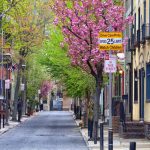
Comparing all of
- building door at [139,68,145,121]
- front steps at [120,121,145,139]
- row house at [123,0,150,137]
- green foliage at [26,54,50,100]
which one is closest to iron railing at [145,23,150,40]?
row house at [123,0,150,137]

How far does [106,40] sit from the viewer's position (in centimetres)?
1880

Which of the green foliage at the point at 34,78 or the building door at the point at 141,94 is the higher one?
the green foliage at the point at 34,78

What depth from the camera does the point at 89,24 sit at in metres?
→ 27.9

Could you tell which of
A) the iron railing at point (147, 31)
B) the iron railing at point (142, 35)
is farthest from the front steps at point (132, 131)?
the iron railing at point (147, 31)

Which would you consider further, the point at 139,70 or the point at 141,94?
the point at 139,70

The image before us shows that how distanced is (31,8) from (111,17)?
22.2 metres

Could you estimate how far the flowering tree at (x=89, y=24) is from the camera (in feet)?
91.5

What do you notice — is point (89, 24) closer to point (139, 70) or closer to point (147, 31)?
point (147, 31)

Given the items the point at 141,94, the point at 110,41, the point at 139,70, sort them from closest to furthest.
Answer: the point at 110,41, the point at 141,94, the point at 139,70

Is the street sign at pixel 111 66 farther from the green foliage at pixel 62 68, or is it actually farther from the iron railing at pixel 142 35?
the green foliage at pixel 62 68

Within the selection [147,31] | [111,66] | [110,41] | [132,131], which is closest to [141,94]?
[132,131]

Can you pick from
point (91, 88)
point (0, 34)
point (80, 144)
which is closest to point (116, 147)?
point (80, 144)

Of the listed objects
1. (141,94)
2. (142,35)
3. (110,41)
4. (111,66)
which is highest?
(142,35)

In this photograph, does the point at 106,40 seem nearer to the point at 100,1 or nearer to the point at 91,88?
the point at 100,1
